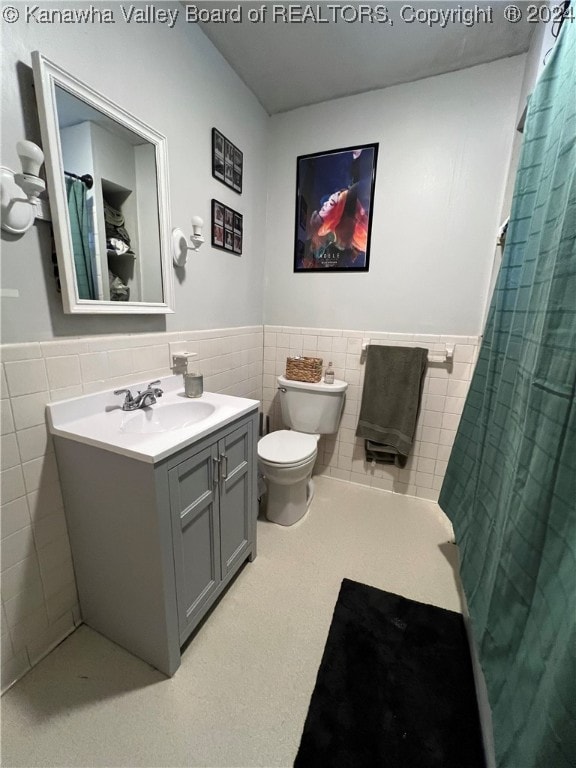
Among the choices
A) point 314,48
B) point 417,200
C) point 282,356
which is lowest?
point 282,356

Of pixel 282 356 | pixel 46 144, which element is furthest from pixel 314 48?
pixel 282 356

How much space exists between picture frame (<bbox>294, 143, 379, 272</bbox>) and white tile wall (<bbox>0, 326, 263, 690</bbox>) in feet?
4.38

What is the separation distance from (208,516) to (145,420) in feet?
1.52

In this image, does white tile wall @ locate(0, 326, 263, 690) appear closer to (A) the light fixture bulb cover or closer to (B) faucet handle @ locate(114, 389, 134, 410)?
(B) faucet handle @ locate(114, 389, 134, 410)

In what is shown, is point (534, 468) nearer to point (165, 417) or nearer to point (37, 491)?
point (165, 417)

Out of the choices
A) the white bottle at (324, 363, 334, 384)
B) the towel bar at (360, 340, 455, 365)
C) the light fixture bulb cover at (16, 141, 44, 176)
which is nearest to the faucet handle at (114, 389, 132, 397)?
the light fixture bulb cover at (16, 141, 44, 176)

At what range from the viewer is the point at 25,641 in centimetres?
101

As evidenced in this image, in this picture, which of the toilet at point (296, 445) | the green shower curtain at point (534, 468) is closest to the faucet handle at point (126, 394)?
the toilet at point (296, 445)

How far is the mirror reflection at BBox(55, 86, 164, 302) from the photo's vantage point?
0.98 m

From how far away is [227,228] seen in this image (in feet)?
5.71

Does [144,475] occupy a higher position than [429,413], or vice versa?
[144,475]

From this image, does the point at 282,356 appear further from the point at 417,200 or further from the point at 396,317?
the point at 417,200

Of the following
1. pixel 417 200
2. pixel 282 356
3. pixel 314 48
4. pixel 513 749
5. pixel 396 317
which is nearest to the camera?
pixel 513 749

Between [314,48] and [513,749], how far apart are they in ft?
8.34
